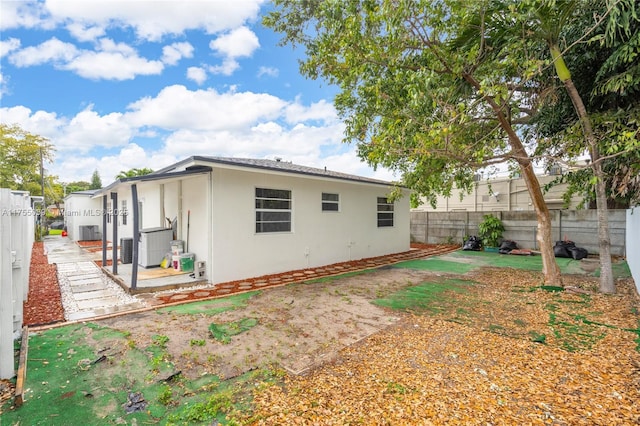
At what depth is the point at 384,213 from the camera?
11.1m

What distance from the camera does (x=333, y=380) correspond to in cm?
279

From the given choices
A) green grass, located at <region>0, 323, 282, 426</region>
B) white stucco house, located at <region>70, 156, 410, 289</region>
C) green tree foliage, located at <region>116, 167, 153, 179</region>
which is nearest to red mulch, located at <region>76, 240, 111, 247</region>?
white stucco house, located at <region>70, 156, 410, 289</region>

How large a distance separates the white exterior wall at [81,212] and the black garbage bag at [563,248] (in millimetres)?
21054

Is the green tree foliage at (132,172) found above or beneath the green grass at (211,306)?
above

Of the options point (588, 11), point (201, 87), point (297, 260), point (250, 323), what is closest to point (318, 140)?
point (201, 87)

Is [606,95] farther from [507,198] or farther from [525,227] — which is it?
[507,198]

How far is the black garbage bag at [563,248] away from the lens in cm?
1005

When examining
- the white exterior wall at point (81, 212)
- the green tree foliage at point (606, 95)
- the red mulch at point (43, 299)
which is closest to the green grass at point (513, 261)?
the green tree foliage at point (606, 95)

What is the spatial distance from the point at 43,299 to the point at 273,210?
4.69 m

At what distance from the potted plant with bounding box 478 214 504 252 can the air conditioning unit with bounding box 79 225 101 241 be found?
1888cm

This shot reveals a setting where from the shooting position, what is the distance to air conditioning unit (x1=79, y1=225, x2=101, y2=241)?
1527cm

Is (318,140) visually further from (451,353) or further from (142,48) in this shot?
(451,353)

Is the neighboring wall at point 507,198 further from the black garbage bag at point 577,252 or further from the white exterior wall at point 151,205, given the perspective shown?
the white exterior wall at point 151,205

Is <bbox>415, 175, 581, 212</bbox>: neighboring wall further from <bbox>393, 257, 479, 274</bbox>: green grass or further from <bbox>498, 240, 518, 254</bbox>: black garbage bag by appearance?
<bbox>393, 257, 479, 274</bbox>: green grass
